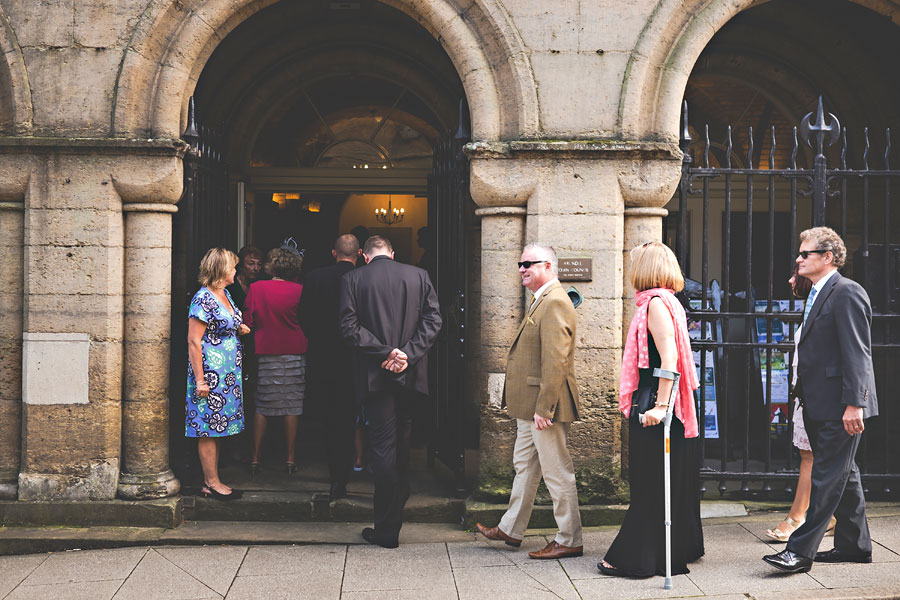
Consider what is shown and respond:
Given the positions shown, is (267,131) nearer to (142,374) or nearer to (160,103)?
(160,103)

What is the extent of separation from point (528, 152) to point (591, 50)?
2.60 ft

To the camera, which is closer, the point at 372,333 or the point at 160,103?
the point at 372,333

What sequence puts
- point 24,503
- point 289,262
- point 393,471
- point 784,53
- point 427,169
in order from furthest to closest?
point 427,169, point 784,53, point 289,262, point 24,503, point 393,471

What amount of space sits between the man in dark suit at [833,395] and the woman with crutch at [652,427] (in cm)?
61

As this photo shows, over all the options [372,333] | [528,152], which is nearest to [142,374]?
[372,333]

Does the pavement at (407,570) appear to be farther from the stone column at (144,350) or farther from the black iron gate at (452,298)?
the black iron gate at (452,298)

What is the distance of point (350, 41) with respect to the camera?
8.50m

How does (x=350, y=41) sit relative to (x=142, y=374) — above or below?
above

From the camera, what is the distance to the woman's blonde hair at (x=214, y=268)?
19.3 feet

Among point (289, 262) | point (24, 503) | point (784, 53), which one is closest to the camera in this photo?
point (24, 503)

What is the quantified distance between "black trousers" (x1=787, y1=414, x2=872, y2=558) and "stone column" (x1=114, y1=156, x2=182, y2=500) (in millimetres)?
3925

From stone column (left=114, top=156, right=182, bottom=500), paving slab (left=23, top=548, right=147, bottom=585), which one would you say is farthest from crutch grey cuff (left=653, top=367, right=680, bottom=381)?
stone column (left=114, top=156, right=182, bottom=500)

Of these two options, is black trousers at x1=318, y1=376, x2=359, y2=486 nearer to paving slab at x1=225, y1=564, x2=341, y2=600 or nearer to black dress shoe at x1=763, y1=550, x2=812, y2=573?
paving slab at x1=225, y1=564, x2=341, y2=600

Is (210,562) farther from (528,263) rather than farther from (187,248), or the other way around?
(528,263)
